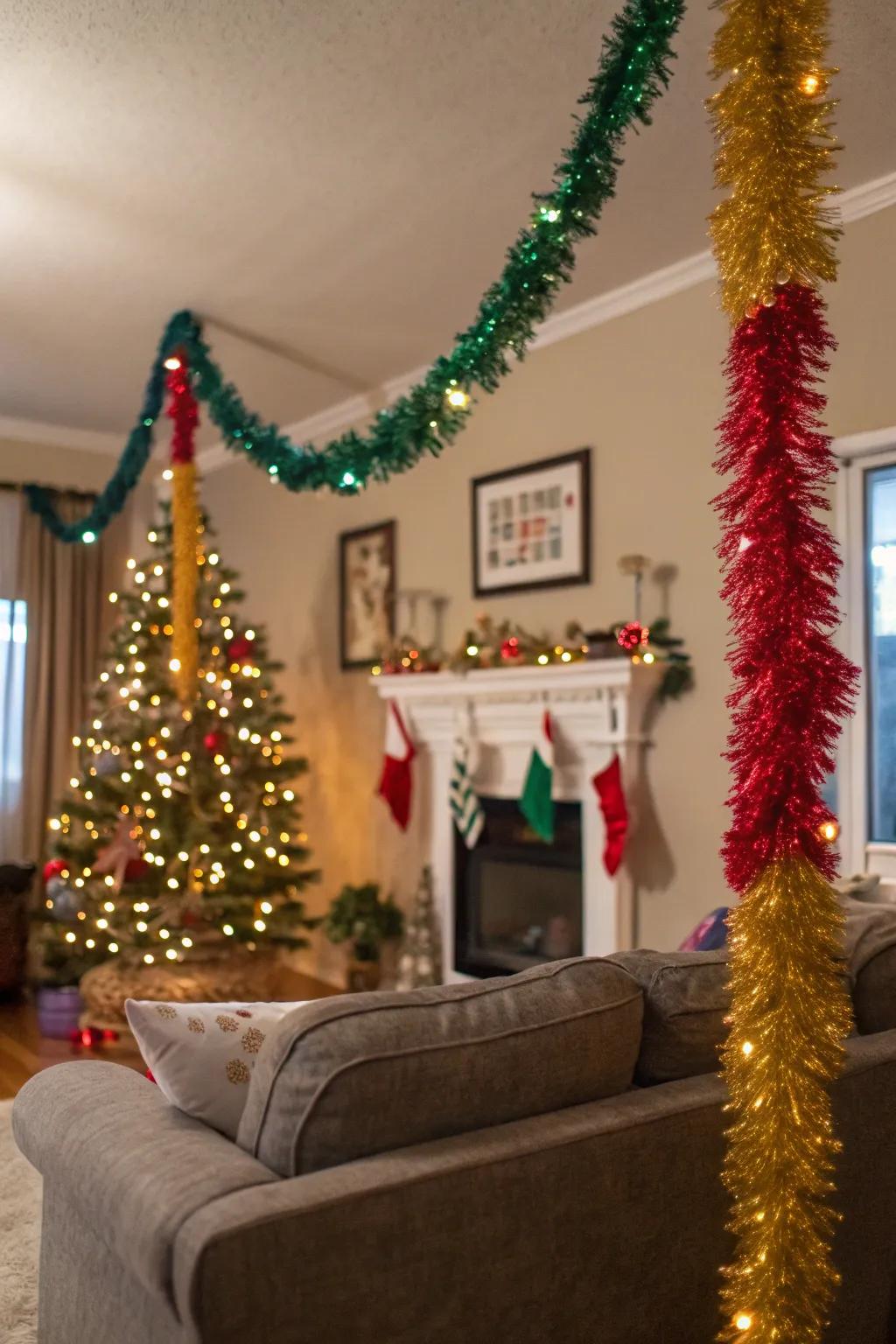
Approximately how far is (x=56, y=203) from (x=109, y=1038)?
10.5ft

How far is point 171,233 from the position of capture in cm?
411

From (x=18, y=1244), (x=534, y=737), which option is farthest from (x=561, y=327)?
(x=18, y=1244)

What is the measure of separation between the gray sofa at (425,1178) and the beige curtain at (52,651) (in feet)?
15.5

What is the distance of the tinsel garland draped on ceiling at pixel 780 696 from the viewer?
5.05 ft

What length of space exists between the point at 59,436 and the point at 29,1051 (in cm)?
354

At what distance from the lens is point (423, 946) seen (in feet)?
17.0

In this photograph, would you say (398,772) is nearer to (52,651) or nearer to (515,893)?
(515,893)

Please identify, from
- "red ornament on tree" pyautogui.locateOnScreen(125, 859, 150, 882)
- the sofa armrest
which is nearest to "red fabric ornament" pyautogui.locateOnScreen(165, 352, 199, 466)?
"red ornament on tree" pyautogui.locateOnScreen(125, 859, 150, 882)

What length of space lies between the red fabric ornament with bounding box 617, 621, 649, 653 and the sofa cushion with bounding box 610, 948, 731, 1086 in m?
2.29

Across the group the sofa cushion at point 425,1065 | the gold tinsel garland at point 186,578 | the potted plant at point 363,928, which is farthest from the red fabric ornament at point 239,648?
the sofa cushion at point 425,1065

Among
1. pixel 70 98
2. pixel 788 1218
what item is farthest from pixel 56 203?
pixel 788 1218

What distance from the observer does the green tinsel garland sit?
2.45 metres

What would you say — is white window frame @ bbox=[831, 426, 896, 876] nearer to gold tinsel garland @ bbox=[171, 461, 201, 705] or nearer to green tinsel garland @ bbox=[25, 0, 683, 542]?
green tinsel garland @ bbox=[25, 0, 683, 542]

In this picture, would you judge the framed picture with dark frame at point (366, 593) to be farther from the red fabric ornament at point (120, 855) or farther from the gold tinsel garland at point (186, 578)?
the red fabric ornament at point (120, 855)
